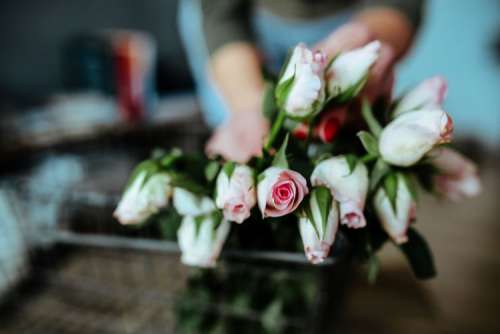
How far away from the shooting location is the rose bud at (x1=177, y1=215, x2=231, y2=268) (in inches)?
12.0

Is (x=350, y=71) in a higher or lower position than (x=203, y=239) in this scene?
higher

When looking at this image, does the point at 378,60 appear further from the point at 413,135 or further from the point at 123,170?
the point at 123,170

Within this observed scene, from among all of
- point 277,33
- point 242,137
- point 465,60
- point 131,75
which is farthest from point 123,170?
point 465,60

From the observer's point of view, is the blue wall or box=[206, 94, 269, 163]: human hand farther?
the blue wall

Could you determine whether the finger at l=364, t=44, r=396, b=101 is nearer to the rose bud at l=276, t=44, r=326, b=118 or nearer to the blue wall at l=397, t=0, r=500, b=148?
the rose bud at l=276, t=44, r=326, b=118

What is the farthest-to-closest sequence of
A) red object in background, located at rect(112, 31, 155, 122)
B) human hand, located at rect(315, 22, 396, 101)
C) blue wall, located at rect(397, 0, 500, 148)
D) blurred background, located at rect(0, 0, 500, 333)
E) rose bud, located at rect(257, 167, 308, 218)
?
1. blue wall, located at rect(397, 0, 500, 148)
2. red object in background, located at rect(112, 31, 155, 122)
3. blurred background, located at rect(0, 0, 500, 333)
4. human hand, located at rect(315, 22, 396, 101)
5. rose bud, located at rect(257, 167, 308, 218)

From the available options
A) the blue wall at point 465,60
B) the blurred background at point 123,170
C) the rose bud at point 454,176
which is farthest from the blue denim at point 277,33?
the blue wall at point 465,60

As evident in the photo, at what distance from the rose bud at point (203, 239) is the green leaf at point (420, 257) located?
15 cm

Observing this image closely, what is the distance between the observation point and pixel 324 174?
0.92ft

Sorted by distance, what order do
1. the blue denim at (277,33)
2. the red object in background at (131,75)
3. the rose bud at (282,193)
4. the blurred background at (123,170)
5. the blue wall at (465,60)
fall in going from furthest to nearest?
the blue wall at (465,60) < the red object in background at (131,75) < the blue denim at (277,33) < the blurred background at (123,170) < the rose bud at (282,193)

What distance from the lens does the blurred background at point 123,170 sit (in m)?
0.50

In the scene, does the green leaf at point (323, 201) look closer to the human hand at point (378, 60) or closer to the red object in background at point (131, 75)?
the human hand at point (378, 60)

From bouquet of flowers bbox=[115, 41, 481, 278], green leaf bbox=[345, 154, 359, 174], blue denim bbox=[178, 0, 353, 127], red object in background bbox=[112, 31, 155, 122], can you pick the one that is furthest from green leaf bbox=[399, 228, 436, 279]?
red object in background bbox=[112, 31, 155, 122]

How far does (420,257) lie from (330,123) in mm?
135
